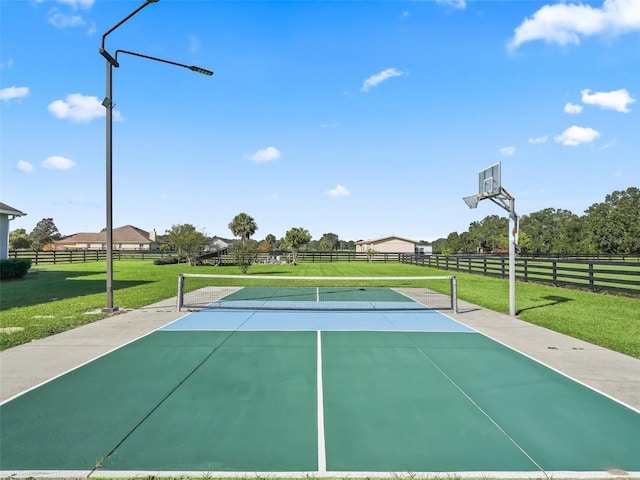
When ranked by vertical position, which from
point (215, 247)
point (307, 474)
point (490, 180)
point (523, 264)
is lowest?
point (307, 474)

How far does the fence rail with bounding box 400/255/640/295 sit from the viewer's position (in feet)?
45.4

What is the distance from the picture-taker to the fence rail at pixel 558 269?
45.4 ft

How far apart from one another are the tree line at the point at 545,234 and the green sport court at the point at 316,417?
30.7m

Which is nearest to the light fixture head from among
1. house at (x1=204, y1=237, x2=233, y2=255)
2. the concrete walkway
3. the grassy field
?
the concrete walkway

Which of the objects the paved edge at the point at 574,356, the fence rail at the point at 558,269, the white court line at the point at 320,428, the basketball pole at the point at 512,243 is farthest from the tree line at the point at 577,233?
the white court line at the point at 320,428

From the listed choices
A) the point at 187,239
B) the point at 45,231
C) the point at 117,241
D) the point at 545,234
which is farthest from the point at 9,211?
the point at 45,231

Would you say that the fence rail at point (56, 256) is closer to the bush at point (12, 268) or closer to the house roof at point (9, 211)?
the house roof at point (9, 211)

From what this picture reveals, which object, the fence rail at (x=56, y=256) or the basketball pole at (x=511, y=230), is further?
the fence rail at (x=56, y=256)

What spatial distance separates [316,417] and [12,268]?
2180 cm

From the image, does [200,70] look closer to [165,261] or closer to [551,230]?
[165,261]

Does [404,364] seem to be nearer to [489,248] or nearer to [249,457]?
[249,457]

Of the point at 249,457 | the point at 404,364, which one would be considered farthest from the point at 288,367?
the point at 249,457

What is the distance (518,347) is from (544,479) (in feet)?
14.8

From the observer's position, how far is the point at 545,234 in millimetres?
85188
